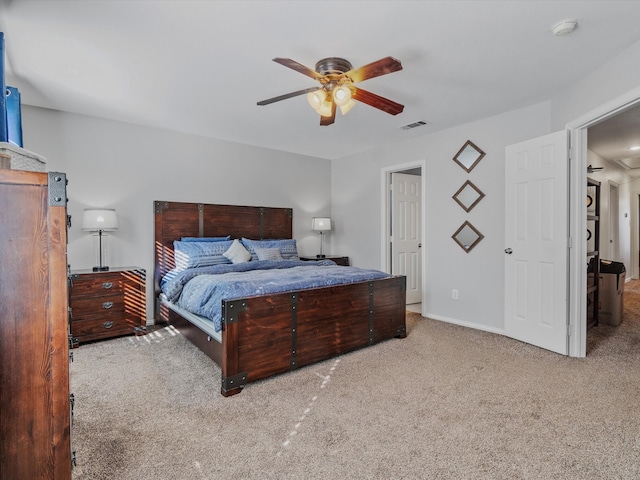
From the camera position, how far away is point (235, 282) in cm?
267

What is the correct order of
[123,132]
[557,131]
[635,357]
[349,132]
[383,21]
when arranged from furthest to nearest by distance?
1. [349,132]
2. [123,132]
3. [557,131]
4. [635,357]
5. [383,21]

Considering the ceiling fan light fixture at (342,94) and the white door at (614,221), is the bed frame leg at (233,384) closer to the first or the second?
the ceiling fan light fixture at (342,94)

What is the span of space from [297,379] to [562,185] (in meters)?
2.87

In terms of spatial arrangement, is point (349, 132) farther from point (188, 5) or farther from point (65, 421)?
point (65, 421)

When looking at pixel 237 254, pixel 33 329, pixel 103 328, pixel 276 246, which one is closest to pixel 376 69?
pixel 33 329

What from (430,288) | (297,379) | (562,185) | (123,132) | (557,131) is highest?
(123,132)

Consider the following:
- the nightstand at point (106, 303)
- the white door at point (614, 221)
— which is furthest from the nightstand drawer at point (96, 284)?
the white door at point (614, 221)

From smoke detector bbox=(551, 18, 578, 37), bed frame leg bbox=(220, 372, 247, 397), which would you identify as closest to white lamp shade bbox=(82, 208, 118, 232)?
bed frame leg bbox=(220, 372, 247, 397)

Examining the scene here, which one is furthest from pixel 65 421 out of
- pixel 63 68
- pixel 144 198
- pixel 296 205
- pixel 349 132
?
pixel 296 205

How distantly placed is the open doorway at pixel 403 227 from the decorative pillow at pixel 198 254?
2376 mm

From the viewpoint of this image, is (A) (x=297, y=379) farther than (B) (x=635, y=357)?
No

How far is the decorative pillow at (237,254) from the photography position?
4082mm

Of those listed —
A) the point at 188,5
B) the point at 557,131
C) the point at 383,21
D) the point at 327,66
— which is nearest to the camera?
the point at 188,5

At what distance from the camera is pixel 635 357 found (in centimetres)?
300
